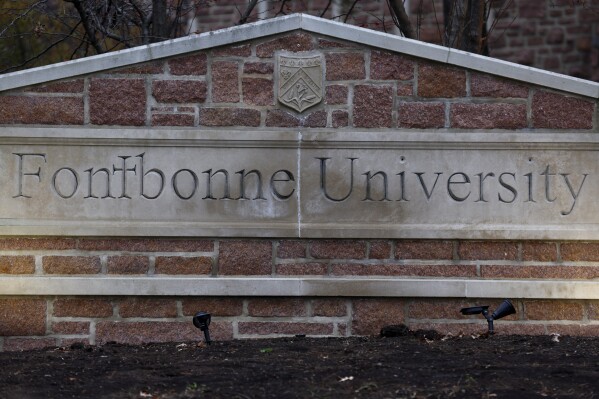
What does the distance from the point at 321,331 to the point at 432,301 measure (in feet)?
2.29

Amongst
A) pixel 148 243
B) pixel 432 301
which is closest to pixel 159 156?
pixel 148 243

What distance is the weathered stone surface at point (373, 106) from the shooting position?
23.6 feet

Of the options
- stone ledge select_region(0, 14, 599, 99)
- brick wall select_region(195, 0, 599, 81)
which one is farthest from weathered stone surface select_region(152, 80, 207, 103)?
brick wall select_region(195, 0, 599, 81)

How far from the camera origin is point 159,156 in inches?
281

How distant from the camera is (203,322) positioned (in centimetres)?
665

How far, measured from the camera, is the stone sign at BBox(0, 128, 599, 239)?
7125 millimetres

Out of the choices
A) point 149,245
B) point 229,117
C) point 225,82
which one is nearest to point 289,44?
point 225,82

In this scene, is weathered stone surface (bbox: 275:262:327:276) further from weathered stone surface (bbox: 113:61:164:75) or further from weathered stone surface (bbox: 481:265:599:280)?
weathered stone surface (bbox: 113:61:164:75)

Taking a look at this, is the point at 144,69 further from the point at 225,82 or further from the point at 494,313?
the point at 494,313

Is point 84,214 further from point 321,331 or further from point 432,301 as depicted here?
point 432,301

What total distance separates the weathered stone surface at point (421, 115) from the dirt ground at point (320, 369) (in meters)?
1.29

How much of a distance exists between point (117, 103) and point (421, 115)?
1857 millimetres

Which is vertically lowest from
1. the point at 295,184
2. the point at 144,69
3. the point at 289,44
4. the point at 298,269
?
the point at 298,269

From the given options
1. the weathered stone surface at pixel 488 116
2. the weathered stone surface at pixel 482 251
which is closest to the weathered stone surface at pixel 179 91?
the weathered stone surface at pixel 488 116
